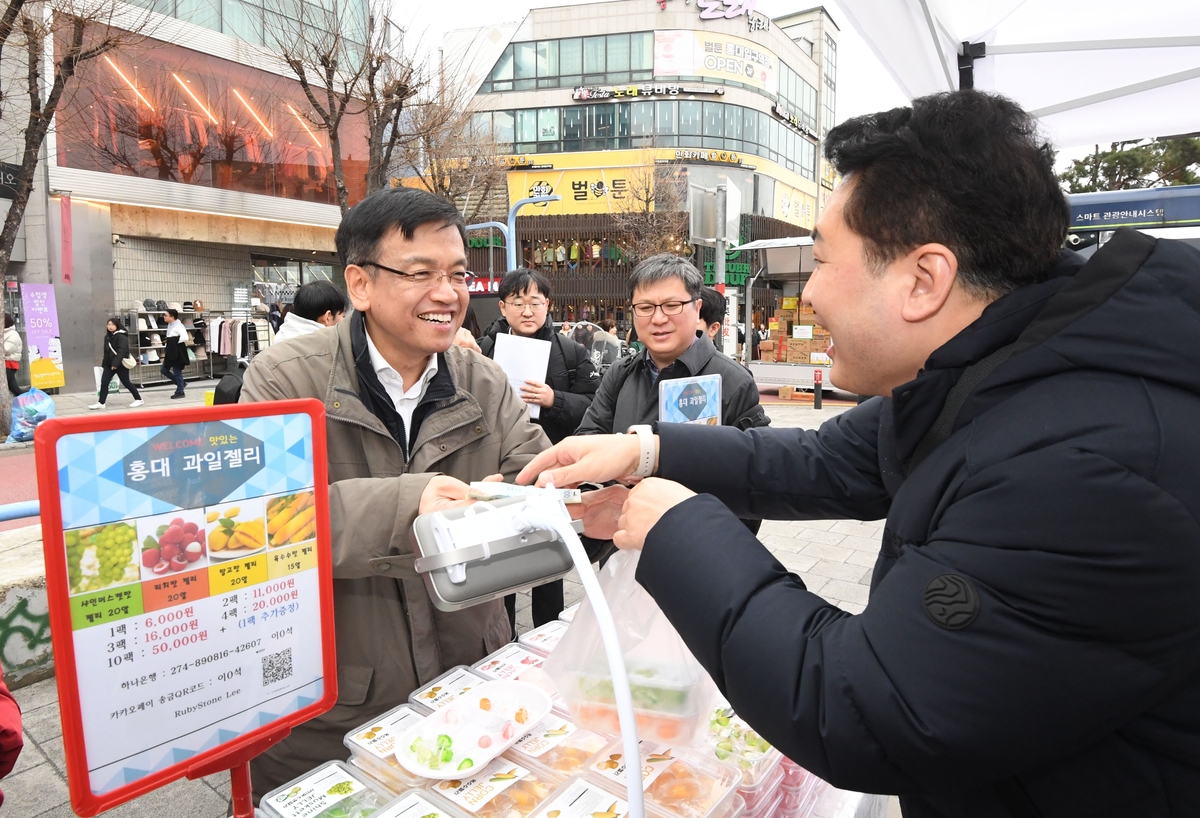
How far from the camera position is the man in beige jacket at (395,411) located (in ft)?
5.85

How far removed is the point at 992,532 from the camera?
2.75ft

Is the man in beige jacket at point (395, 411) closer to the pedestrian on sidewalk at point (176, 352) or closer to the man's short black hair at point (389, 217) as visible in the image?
the man's short black hair at point (389, 217)

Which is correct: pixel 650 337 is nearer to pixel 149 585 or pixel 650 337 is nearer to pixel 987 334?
pixel 987 334

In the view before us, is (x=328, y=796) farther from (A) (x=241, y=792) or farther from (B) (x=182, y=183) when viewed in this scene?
(B) (x=182, y=183)

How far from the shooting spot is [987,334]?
1003 millimetres

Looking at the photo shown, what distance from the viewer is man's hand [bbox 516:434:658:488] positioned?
1513mm

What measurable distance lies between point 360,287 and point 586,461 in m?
0.95

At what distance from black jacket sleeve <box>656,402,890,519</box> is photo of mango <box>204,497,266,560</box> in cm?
90

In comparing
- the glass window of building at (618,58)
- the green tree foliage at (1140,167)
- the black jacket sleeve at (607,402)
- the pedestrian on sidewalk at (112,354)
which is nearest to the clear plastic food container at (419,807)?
the black jacket sleeve at (607,402)

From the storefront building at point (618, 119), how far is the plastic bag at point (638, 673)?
32054 millimetres

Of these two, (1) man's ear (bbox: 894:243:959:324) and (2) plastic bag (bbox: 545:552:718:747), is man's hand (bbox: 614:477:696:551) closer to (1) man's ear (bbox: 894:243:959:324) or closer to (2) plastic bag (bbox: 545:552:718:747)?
(2) plastic bag (bbox: 545:552:718:747)

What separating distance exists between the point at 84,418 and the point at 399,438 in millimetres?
1032

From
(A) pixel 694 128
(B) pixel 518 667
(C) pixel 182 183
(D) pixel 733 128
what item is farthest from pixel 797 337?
(D) pixel 733 128

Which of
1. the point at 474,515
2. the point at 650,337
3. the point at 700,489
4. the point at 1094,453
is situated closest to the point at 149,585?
the point at 474,515
